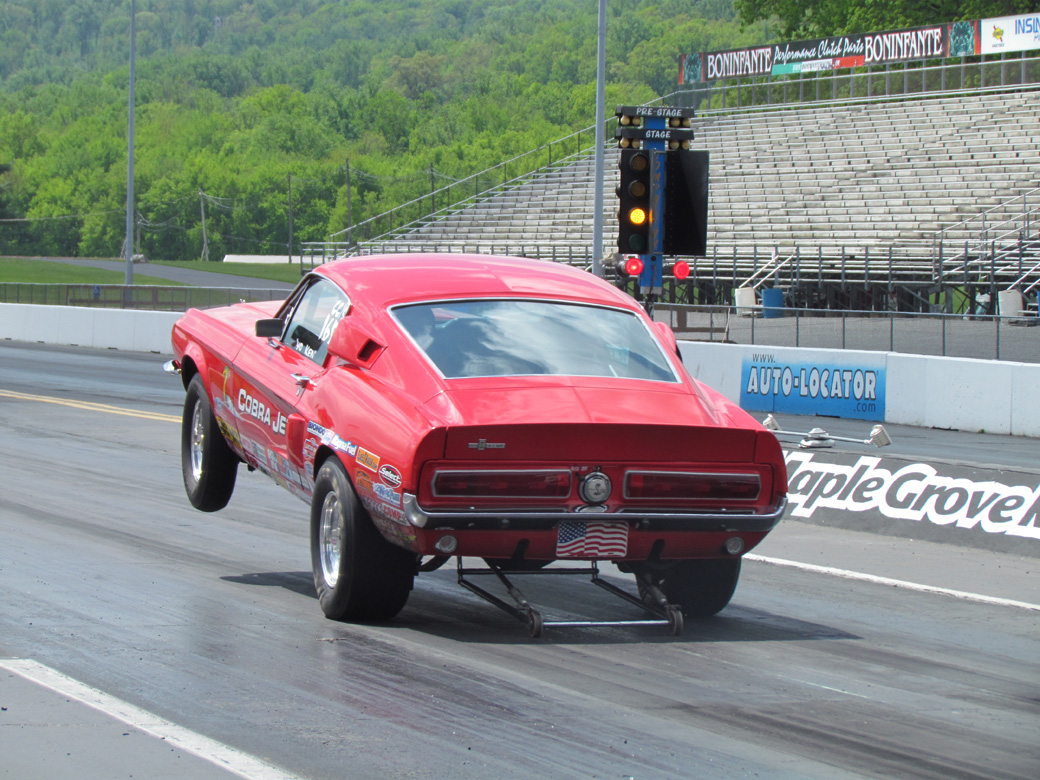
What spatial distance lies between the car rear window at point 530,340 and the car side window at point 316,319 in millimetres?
597

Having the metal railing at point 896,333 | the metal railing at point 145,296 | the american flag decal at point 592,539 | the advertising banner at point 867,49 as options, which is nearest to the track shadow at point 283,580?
the american flag decal at point 592,539

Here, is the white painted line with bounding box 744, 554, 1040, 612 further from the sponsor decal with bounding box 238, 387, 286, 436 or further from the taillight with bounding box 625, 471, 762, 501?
the sponsor decal with bounding box 238, 387, 286, 436

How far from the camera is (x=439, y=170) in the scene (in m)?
154

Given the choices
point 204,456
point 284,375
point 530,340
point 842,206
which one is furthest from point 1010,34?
point 530,340

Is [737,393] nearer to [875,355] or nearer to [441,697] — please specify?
[875,355]

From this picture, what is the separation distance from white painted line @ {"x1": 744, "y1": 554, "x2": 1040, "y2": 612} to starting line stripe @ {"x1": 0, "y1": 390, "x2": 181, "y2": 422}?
36.5ft

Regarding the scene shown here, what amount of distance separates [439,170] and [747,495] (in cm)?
14885

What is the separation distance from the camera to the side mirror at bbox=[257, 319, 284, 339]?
27.5 ft

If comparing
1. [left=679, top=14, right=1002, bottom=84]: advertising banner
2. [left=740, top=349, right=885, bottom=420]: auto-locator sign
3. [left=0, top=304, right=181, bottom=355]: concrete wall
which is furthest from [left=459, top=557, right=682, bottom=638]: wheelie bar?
[left=679, top=14, right=1002, bottom=84]: advertising banner

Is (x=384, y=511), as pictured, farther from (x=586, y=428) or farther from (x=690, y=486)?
(x=690, y=486)

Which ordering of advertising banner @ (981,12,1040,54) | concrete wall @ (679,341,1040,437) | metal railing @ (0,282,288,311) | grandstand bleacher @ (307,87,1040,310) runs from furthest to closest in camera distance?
advertising banner @ (981,12,1040,54)
metal railing @ (0,282,288,311)
grandstand bleacher @ (307,87,1040,310)
concrete wall @ (679,341,1040,437)

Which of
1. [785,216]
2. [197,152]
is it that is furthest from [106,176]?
[785,216]

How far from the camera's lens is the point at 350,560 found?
6984 millimetres

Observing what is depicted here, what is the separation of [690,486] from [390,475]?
1.42m
